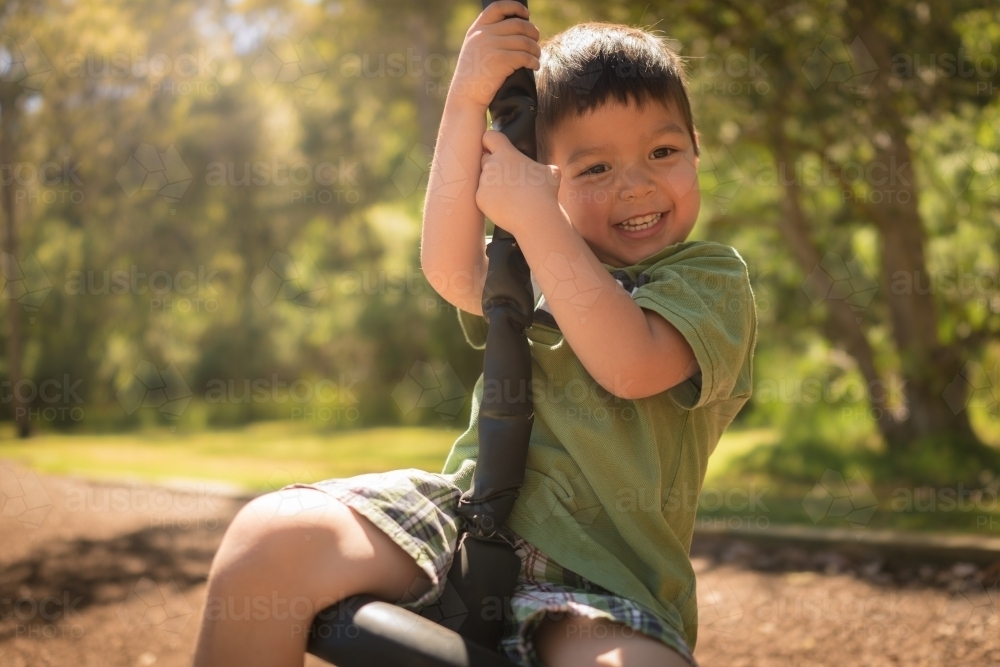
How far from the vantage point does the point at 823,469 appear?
710 centimetres

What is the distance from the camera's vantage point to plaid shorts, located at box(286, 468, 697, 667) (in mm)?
1487

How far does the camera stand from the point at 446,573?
157cm

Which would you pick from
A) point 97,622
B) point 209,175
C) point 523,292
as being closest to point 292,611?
point 523,292

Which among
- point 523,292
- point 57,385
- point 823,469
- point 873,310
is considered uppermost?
point 523,292

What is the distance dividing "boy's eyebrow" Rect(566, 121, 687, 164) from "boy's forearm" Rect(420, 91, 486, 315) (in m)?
0.21

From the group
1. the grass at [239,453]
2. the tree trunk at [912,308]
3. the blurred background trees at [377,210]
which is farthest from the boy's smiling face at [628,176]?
the grass at [239,453]

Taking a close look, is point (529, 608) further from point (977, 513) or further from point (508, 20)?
point (977, 513)

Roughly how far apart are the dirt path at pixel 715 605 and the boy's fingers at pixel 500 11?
2.48m

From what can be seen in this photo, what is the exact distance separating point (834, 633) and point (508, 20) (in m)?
2.75

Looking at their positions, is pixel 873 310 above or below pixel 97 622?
above

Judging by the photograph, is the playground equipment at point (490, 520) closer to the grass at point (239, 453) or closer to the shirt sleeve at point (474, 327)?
the shirt sleeve at point (474, 327)
